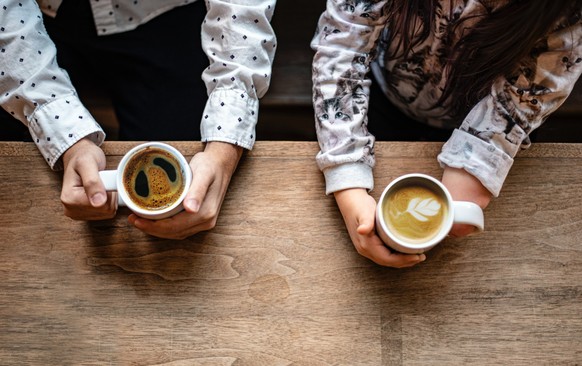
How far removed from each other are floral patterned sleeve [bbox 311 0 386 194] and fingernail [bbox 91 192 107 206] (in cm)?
34

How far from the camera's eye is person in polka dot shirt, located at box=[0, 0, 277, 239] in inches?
32.5

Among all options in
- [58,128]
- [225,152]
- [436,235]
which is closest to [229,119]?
[225,152]

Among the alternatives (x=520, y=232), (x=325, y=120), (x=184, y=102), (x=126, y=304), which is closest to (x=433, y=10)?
(x=325, y=120)

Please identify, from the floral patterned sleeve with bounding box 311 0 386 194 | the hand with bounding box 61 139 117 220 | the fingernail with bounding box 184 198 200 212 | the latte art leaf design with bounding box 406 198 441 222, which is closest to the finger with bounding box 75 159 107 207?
the hand with bounding box 61 139 117 220

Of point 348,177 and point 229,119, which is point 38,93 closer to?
point 229,119

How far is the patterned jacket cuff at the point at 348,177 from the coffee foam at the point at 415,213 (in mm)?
94

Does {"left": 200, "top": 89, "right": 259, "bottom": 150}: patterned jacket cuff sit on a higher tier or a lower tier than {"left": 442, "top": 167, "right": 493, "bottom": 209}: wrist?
higher

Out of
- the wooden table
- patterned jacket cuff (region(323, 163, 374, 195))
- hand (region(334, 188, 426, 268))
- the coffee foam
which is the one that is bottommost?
the wooden table

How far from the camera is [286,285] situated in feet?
2.67

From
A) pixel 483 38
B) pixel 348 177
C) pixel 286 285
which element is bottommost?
pixel 286 285

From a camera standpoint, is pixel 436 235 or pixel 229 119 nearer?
pixel 436 235

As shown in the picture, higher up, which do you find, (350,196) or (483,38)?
(483,38)

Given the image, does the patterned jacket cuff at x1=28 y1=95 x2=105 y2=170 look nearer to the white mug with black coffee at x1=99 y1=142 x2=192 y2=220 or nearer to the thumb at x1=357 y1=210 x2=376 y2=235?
the white mug with black coffee at x1=99 y1=142 x2=192 y2=220

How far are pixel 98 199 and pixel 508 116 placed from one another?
2.10 ft
